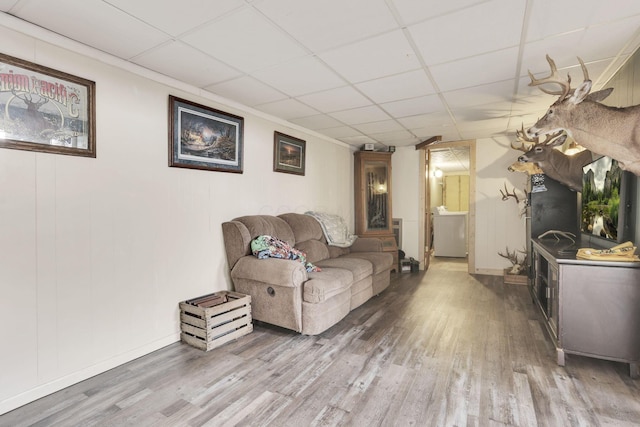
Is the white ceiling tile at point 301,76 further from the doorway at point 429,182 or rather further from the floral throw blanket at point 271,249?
the doorway at point 429,182

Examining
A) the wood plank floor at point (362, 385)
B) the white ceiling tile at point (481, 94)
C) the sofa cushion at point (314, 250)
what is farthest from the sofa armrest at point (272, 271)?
the white ceiling tile at point (481, 94)

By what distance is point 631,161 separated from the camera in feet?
6.85

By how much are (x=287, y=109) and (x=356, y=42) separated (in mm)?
1639

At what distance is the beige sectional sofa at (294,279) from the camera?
2854mm

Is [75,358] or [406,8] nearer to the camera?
[406,8]

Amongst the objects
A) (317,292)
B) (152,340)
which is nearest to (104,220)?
(152,340)

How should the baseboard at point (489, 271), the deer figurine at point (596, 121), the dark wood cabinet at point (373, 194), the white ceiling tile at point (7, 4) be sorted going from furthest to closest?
the dark wood cabinet at point (373, 194), the baseboard at point (489, 271), the deer figurine at point (596, 121), the white ceiling tile at point (7, 4)

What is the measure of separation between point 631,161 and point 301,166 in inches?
136

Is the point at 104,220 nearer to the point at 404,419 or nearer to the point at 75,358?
the point at 75,358

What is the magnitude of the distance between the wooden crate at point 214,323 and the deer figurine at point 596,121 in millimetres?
3029

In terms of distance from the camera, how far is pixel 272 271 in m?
2.90

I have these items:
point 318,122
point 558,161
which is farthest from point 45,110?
point 558,161

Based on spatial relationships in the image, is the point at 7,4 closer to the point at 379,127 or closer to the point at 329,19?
the point at 329,19

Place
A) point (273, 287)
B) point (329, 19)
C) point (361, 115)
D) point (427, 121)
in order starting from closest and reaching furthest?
1. point (329, 19)
2. point (273, 287)
3. point (361, 115)
4. point (427, 121)
